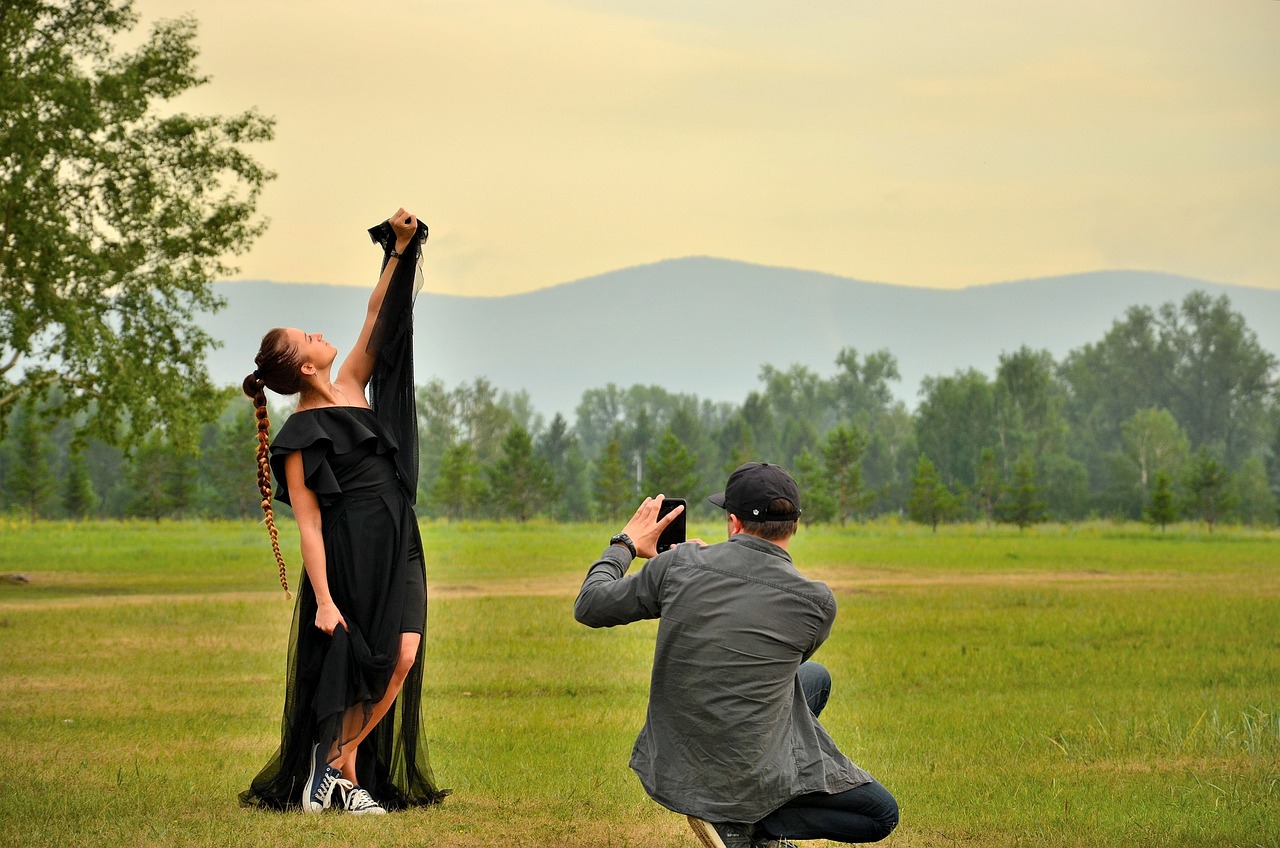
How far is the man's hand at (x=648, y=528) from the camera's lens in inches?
210

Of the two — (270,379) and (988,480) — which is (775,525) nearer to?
(270,379)

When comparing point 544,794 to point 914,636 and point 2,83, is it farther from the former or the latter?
point 2,83

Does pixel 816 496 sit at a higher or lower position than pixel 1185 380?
lower

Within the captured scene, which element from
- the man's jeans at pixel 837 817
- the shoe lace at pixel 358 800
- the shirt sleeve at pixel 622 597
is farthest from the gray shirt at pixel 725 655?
the shoe lace at pixel 358 800

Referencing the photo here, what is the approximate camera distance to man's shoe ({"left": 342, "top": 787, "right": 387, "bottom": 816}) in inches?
273

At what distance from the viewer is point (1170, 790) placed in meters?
8.31

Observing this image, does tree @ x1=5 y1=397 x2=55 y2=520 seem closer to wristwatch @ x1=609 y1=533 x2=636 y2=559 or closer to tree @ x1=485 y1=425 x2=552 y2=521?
tree @ x1=485 y1=425 x2=552 y2=521

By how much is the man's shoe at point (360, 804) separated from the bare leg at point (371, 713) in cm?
12

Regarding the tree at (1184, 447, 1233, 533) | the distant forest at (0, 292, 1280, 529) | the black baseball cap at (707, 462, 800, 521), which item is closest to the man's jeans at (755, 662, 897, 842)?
the black baseball cap at (707, 462, 800, 521)

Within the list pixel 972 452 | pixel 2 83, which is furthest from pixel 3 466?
pixel 2 83

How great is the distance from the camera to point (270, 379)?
690 cm

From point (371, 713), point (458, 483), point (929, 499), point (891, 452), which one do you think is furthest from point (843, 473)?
point (371, 713)

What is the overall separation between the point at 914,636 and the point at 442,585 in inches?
465

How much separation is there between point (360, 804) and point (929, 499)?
69995 millimetres
